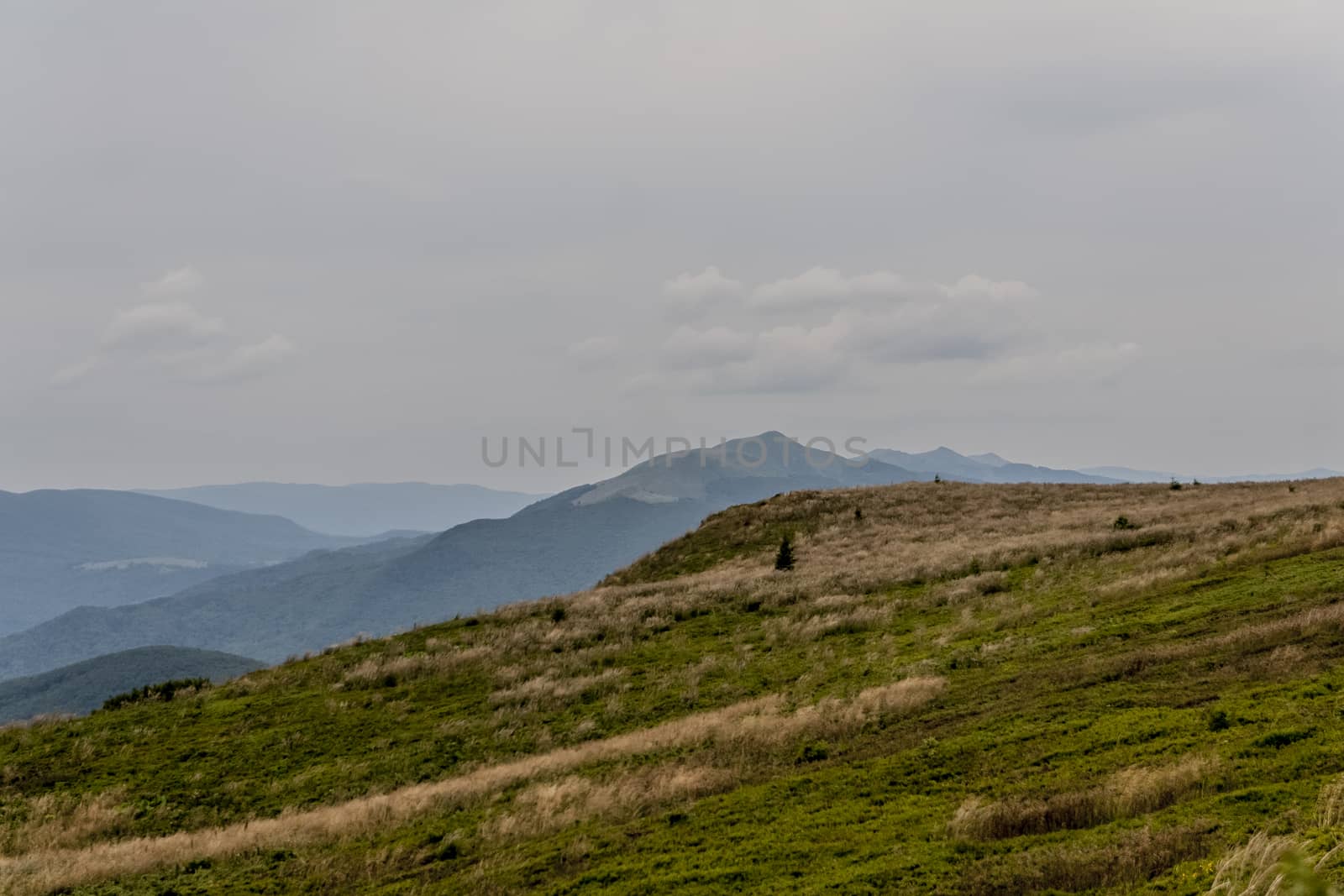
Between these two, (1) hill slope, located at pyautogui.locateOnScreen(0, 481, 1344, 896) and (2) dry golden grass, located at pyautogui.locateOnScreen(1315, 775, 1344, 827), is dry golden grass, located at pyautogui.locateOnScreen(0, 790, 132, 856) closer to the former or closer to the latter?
(1) hill slope, located at pyautogui.locateOnScreen(0, 481, 1344, 896)

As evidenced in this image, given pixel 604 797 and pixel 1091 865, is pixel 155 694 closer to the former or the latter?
pixel 604 797

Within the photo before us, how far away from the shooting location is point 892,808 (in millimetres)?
13039

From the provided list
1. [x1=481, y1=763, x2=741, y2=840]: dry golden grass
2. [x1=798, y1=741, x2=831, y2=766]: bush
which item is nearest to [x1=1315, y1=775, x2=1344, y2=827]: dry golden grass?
[x1=798, y1=741, x2=831, y2=766]: bush

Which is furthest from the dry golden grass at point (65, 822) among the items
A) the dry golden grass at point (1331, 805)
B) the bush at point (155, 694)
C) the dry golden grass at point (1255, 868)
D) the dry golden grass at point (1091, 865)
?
the dry golden grass at point (1331, 805)

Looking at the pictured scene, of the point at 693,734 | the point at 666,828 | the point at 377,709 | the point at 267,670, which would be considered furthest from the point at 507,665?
the point at 666,828

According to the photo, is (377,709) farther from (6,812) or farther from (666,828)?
(666,828)

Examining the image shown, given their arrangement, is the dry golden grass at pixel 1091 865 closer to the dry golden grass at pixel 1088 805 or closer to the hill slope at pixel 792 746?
the hill slope at pixel 792 746

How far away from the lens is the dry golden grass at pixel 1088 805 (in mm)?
10891

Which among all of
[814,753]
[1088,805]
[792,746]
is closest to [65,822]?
[792,746]

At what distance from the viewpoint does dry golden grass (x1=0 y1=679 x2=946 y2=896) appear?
54.0ft

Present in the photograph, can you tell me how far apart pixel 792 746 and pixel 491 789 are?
7149 millimetres

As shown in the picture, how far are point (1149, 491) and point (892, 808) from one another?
57214 mm

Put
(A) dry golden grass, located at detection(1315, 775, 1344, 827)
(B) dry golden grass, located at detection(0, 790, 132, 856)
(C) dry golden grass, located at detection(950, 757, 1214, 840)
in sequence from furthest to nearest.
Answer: (B) dry golden grass, located at detection(0, 790, 132, 856)
(C) dry golden grass, located at detection(950, 757, 1214, 840)
(A) dry golden grass, located at detection(1315, 775, 1344, 827)

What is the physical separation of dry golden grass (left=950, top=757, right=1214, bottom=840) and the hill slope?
0.16ft
